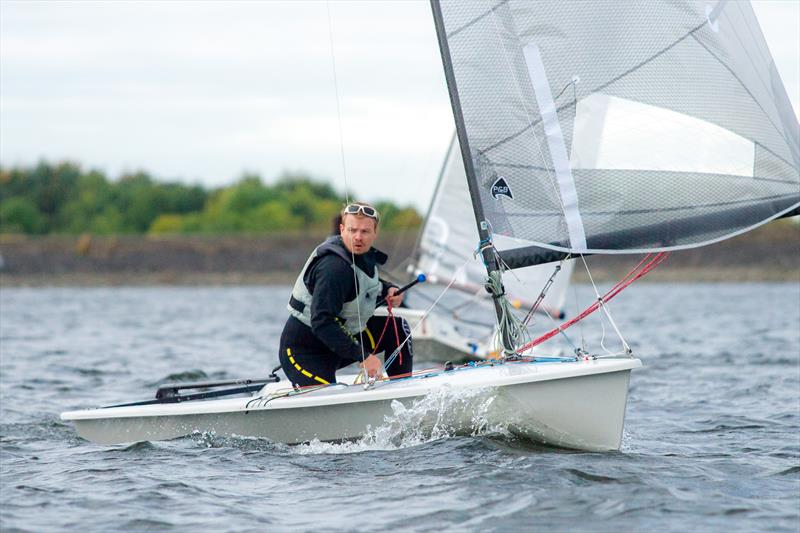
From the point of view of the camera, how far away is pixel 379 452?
18.7 feet

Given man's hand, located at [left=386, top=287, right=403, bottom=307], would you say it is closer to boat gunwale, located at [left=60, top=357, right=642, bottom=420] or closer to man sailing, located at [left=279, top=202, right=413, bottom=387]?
man sailing, located at [left=279, top=202, right=413, bottom=387]

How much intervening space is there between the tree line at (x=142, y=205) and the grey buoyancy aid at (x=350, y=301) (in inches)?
1975

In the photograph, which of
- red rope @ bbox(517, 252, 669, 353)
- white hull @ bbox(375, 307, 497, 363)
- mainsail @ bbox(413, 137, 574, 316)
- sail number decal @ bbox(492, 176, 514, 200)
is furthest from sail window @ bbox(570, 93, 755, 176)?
mainsail @ bbox(413, 137, 574, 316)

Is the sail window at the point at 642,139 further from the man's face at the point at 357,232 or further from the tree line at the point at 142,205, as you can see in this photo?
the tree line at the point at 142,205

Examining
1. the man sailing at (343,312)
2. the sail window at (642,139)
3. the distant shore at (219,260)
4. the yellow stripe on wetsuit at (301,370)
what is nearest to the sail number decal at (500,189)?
the sail window at (642,139)

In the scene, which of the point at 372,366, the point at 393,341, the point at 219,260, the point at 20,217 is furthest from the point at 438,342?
the point at 20,217

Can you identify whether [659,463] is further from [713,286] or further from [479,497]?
[713,286]

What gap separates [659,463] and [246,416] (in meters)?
2.05

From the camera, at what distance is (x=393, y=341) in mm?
6191

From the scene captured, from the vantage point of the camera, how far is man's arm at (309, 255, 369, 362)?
5.72 m

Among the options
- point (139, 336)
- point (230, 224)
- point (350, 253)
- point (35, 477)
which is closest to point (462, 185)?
point (139, 336)

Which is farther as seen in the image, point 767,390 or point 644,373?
point 644,373

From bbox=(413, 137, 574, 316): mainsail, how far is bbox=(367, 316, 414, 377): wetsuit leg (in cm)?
601

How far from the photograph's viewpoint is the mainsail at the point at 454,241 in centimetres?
1240
